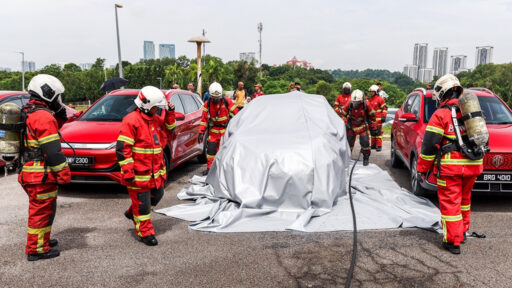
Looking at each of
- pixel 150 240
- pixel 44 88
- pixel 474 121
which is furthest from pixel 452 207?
pixel 44 88

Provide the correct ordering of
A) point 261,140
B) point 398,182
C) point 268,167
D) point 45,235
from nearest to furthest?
point 45,235, point 268,167, point 261,140, point 398,182

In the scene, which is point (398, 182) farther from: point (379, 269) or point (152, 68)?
point (152, 68)

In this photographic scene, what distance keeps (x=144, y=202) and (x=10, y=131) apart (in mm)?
1520

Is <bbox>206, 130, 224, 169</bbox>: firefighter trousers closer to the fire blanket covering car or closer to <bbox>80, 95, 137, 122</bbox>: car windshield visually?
the fire blanket covering car

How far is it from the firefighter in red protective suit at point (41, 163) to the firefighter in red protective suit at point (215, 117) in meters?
3.71

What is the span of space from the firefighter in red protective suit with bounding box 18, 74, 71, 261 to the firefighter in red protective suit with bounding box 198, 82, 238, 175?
3706mm

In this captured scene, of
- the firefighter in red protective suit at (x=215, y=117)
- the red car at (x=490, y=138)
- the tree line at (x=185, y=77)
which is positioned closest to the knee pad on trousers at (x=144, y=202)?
the firefighter in red protective suit at (x=215, y=117)

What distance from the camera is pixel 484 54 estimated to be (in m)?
133

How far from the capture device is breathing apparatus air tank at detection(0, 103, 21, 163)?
393 cm

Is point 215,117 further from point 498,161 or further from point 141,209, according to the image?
point 498,161

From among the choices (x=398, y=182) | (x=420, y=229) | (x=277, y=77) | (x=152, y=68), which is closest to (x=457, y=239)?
(x=420, y=229)

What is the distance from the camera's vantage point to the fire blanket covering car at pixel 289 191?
16.8 feet

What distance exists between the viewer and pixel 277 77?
124m

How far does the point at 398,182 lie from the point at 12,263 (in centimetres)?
628
